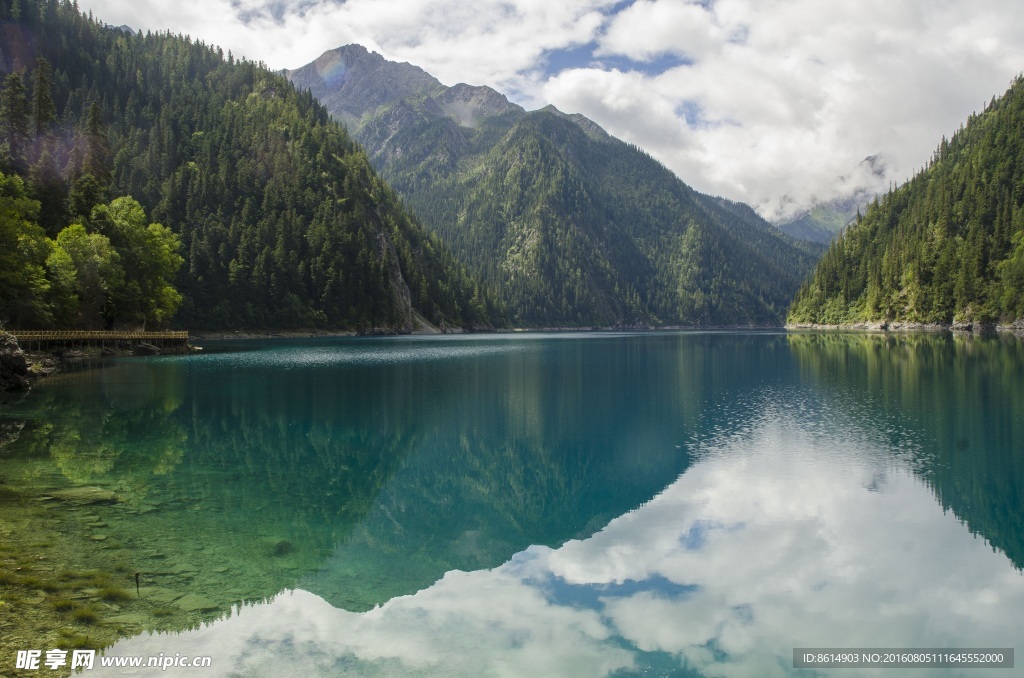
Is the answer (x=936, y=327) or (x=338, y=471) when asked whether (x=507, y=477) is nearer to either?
(x=338, y=471)

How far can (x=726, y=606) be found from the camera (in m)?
13.4

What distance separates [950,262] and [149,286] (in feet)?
521

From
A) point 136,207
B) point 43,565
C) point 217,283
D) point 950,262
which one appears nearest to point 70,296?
point 136,207

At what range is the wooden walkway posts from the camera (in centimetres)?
6378

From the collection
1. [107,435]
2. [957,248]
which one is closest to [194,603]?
[107,435]

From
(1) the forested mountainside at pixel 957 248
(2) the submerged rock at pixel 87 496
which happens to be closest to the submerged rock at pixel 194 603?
(2) the submerged rock at pixel 87 496

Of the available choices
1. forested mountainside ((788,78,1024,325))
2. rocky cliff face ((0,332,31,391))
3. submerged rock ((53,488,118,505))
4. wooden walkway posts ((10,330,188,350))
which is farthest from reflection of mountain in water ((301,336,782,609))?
forested mountainside ((788,78,1024,325))

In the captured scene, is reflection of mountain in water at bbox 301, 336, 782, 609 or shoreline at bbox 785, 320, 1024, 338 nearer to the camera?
reflection of mountain in water at bbox 301, 336, 782, 609

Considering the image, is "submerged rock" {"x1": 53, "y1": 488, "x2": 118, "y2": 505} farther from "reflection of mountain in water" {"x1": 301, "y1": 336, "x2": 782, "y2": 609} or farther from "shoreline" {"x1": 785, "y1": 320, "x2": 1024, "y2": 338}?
"shoreline" {"x1": 785, "y1": 320, "x2": 1024, "y2": 338}

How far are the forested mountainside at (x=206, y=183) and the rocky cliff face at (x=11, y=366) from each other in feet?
107

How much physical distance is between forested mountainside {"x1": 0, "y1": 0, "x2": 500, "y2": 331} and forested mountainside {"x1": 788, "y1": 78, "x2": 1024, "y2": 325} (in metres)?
118

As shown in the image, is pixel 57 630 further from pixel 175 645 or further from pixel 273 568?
pixel 273 568

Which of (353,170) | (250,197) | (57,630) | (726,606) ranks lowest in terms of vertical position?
(726,606)

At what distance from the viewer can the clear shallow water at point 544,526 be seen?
470 inches
